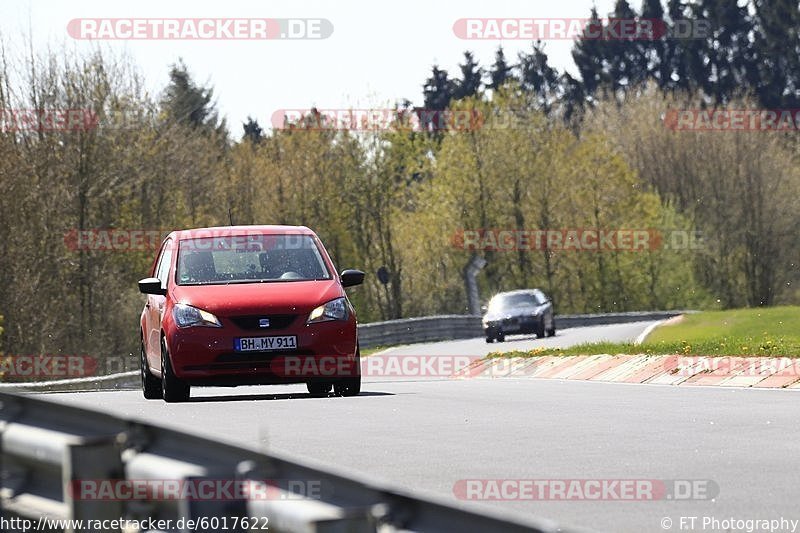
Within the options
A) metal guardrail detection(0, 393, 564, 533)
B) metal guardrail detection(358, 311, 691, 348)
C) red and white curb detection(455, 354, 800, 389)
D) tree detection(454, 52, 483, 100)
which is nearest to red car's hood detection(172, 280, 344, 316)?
red and white curb detection(455, 354, 800, 389)

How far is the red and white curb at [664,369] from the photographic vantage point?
1872cm

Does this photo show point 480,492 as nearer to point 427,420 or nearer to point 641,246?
point 427,420

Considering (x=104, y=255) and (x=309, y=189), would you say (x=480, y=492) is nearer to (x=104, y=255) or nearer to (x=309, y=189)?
(x=104, y=255)

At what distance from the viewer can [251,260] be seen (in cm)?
1752

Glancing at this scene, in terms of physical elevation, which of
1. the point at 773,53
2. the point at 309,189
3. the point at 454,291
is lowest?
the point at 454,291

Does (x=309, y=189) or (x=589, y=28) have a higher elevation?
(x=589, y=28)

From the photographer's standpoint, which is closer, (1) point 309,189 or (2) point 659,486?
(2) point 659,486

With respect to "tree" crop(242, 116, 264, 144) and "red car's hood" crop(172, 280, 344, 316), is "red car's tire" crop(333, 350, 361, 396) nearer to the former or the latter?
"red car's hood" crop(172, 280, 344, 316)

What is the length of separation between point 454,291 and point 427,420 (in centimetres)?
6455

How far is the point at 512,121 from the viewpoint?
3002 inches

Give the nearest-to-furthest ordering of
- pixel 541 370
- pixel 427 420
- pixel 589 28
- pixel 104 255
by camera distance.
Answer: pixel 427 420 < pixel 541 370 < pixel 104 255 < pixel 589 28

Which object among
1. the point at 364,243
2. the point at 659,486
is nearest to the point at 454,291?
the point at 364,243

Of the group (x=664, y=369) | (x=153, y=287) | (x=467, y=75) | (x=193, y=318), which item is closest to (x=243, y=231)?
(x=153, y=287)

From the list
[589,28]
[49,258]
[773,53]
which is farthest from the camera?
[589,28]
